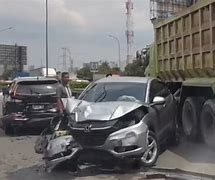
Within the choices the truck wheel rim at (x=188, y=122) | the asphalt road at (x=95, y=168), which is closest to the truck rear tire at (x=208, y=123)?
the asphalt road at (x=95, y=168)

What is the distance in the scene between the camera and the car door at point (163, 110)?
31.0 feet

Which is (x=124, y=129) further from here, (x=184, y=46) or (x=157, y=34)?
(x=157, y=34)

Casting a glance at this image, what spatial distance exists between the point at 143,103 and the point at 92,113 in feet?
3.53

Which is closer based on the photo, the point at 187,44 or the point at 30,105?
the point at 187,44

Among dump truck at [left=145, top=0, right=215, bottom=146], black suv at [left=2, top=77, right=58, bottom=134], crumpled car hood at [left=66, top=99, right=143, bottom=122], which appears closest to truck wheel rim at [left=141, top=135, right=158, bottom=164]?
crumpled car hood at [left=66, top=99, right=143, bottom=122]

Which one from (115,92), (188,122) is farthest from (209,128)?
(115,92)

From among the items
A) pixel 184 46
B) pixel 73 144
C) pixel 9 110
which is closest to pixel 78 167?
pixel 73 144

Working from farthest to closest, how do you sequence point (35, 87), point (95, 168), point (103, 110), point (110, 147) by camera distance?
point (35, 87), point (95, 168), point (103, 110), point (110, 147)

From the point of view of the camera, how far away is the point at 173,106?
10.9m

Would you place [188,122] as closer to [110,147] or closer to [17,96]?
[110,147]

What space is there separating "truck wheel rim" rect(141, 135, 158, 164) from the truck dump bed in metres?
2.43

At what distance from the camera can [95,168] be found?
8.38 metres

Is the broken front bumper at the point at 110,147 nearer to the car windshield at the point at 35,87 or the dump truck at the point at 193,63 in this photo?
the dump truck at the point at 193,63

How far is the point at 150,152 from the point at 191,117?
3267 mm
